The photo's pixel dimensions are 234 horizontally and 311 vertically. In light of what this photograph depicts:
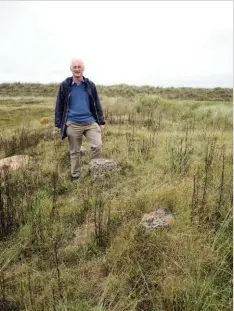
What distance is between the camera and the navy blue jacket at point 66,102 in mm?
5852

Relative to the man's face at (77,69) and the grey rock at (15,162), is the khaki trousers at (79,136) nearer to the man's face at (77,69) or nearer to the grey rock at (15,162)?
the man's face at (77,69)

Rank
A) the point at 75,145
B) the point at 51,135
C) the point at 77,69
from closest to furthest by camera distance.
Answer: the point at 77,69 → the point at 75,145 → the point at 51,135

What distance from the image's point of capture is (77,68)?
224 inches

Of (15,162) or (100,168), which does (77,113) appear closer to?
(100,168)

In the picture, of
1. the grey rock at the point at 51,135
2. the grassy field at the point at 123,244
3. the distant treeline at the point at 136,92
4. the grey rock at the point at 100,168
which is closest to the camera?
the grassy field at the point at 123,244

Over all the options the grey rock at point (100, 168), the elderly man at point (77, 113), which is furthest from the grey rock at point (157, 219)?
the elderly man at point (77, 113)

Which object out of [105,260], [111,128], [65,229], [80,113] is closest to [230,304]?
[105,260]

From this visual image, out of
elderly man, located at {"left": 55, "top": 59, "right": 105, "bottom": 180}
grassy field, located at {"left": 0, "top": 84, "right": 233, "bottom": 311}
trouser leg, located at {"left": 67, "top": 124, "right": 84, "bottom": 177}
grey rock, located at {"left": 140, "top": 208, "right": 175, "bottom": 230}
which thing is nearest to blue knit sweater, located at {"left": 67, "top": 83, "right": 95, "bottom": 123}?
elderly man, located at {"left": 55, "top": 59, "right": 105, "bottom": 180}

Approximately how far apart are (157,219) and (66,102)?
3030 mm

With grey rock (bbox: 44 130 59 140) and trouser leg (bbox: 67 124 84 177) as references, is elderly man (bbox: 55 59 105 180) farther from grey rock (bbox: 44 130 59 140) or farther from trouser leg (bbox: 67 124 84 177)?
grey rock (bbox: 44 130 59 140)

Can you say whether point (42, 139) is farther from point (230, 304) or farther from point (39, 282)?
point (230, 304)

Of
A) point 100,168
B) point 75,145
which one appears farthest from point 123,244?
point 75,145

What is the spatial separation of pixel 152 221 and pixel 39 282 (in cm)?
118

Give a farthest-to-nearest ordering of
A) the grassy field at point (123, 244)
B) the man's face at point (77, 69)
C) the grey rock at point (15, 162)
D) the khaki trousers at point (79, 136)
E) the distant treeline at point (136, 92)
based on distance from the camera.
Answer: the distant treeline at point (136, 92)
the grey rock at point (15, 162)
the khaki trousers at point (79, 136)
the man's face at point (77, 69)
the grassy field at point (123, 244)
